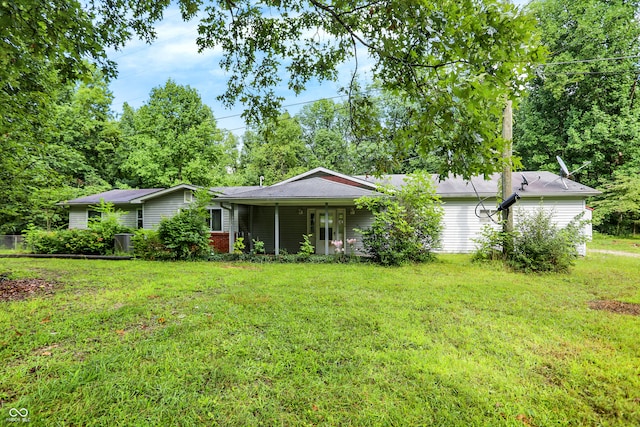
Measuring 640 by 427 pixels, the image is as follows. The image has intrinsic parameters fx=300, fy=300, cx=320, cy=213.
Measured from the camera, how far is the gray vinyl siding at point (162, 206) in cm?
1383

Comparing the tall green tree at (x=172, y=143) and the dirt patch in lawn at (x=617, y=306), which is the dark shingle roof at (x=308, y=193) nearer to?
the dirt patch in lawn at (x=617, y=306)

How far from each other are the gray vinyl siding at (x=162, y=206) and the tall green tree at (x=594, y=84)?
23.2 meters

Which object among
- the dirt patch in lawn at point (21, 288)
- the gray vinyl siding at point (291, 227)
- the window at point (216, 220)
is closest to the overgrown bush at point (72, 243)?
the window at point (216, 220)

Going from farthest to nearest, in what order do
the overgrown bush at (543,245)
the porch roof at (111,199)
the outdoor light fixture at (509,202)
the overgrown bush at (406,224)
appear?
the porch roof at (111,199)
the overgrown bush at (406,224)
the outdoor light fixture at (509,202)
the overgrown bush at (543,245)

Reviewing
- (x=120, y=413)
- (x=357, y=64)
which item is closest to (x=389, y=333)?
(x=120, y=413)

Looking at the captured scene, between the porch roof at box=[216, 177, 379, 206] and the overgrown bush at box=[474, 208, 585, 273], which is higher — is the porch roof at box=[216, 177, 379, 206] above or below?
above

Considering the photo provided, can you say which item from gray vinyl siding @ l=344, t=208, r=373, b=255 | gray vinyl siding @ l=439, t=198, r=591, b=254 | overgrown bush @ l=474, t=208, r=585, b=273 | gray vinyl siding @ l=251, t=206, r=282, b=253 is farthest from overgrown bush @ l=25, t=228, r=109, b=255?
overgrown bush @ l=474, t=208, r=585, b=273

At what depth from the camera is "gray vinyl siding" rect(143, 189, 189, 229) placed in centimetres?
1383

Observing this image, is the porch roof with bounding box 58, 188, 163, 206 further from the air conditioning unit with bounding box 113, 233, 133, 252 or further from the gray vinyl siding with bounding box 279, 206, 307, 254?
the gray vinyl siding with bounding box 279, 206, 307, 254

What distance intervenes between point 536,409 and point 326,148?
96.0 ft

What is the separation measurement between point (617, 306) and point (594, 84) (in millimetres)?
23364

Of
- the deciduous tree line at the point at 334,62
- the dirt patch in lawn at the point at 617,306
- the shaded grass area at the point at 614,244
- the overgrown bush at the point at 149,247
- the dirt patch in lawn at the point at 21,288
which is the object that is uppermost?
the deciduous tree line at the point at 334,62

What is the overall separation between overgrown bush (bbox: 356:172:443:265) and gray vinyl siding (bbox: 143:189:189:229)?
8.72 metres

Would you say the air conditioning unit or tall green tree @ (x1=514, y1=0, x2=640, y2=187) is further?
tall green tree @ (x1=514, y1=0, x2=640, y2=187)
